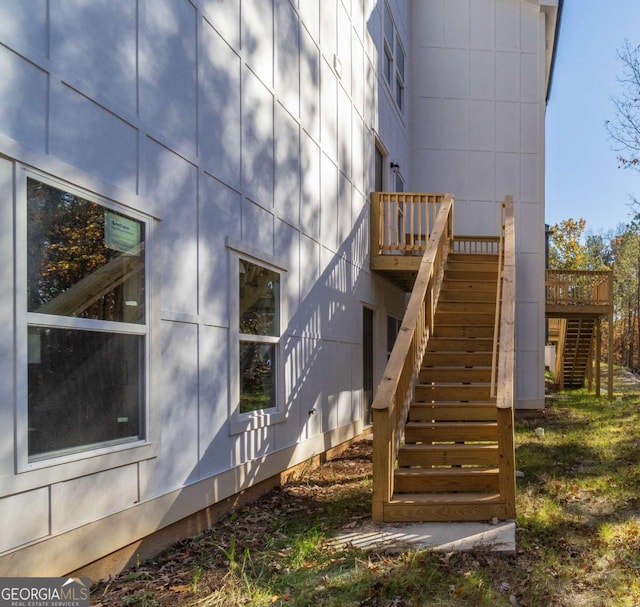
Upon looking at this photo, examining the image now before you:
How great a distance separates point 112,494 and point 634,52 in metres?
12.5

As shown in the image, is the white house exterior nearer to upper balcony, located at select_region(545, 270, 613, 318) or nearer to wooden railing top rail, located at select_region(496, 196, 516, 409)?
wooden railing top rail, located at select_region(496, 196, 516, 409)

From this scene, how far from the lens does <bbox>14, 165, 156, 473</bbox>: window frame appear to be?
2691mm

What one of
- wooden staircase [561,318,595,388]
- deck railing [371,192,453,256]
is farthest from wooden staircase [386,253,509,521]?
wooden staircase [561,318,595,388]

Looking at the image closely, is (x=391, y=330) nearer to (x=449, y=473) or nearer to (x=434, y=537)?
(x=449, y=473)

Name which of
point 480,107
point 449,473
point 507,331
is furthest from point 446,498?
point 480,107

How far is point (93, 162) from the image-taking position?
325 cm

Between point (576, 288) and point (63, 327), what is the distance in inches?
582

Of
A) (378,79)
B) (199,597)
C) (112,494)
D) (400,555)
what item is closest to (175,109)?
(112,494)

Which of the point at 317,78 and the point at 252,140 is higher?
the point at 317,78

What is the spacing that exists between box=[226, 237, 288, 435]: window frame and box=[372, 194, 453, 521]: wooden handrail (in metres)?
1.17

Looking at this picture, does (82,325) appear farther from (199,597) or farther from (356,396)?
(356,396)

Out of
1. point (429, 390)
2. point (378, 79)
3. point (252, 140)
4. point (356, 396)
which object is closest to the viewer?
point (252, 140)

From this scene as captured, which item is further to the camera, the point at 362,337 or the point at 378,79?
the point at 378,79

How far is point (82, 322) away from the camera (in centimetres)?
319
